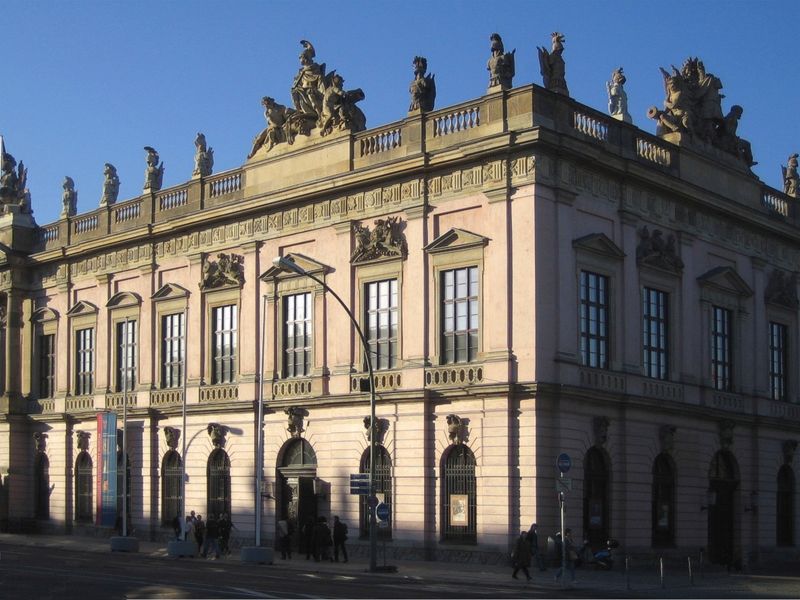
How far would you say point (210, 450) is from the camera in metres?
48.6

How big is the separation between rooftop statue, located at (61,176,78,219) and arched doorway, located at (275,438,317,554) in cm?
2009

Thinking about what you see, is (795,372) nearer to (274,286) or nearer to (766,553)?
(766,553)

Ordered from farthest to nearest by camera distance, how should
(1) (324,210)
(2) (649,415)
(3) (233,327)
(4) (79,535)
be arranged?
(4) (79,535)
(3) (233,327)
(1) (324,210)
(2) (649,415)

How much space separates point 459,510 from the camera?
39656 millimetres

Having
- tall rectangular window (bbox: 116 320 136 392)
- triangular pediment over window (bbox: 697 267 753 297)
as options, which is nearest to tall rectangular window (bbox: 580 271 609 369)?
triangular pediment over window (bbox: 697 267 753 297)

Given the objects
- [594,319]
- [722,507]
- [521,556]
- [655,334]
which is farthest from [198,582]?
[722,507]

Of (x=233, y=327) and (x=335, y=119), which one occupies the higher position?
(x=335, y=119)

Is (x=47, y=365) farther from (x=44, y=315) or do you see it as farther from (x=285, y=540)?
(x=285, y=540)

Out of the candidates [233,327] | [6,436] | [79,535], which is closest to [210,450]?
[233,327]

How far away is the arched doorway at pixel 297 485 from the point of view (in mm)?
44438

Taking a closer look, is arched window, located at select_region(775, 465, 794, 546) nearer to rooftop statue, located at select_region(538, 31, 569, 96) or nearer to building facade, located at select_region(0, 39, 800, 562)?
building facade, located at select_region(0, 39, 800, 562)

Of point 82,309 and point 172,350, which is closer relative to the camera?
point 172,350

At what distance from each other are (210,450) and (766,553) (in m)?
20.8

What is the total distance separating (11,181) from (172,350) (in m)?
17.9
